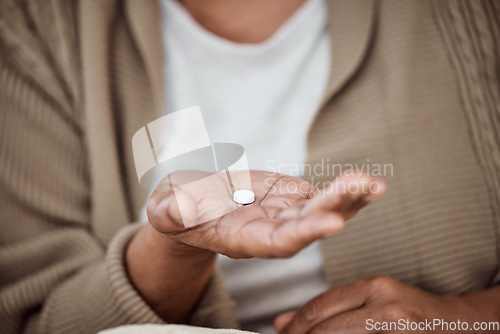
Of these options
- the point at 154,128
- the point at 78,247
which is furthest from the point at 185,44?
the point at 78,247

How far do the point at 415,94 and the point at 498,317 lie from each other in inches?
15.4

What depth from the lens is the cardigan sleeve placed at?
1.96 feet

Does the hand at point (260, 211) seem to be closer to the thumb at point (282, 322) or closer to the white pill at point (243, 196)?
the white pill at point (243, 196)

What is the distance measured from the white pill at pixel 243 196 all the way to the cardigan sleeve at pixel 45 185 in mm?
269

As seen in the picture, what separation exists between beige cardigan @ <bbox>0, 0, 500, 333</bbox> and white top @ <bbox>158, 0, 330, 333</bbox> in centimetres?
5

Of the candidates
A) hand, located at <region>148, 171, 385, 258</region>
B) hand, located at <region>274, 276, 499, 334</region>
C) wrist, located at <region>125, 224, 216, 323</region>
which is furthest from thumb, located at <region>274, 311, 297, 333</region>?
hand, located at <region>148, 171, 385, 258</region>

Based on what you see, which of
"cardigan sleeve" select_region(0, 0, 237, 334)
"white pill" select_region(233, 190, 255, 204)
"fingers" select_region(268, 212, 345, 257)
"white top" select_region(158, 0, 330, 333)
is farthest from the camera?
"white top" select_region(158, 0, 330, 333)

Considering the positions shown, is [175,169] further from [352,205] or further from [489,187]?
[489,187]

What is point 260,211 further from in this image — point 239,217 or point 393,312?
point 393,312

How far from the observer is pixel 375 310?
1.63 ft

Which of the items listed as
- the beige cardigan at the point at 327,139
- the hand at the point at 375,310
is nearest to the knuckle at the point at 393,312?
the hand at the point at 375,310

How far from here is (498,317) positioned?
22.0 inches

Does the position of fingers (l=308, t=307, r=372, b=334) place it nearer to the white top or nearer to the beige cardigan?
the beige cardigan

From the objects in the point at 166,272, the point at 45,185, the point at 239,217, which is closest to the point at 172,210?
the point at 239,217
